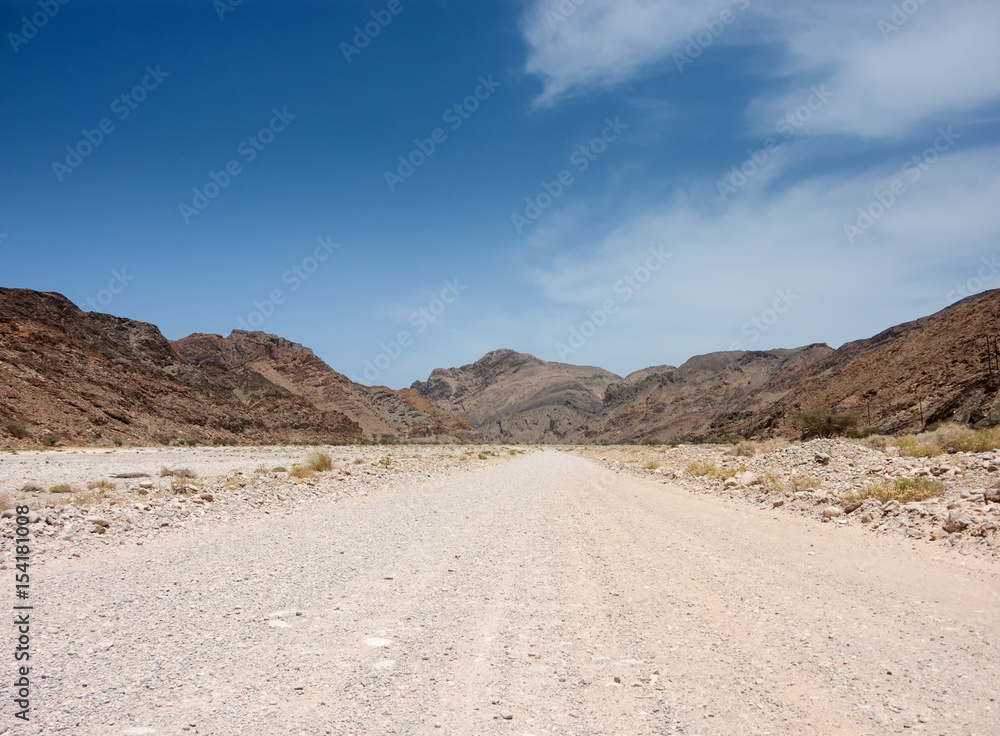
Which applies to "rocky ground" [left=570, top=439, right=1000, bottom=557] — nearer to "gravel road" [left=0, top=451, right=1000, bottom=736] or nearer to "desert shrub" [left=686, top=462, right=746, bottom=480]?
"desert shrub" [left=686, top=462, right=746, bottom=480]

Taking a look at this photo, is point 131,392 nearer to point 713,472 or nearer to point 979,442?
point 713,472

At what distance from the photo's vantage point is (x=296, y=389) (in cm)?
10306

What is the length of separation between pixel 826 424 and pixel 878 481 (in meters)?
27.7

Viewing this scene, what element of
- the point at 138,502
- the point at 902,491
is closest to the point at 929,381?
the point at 902,491

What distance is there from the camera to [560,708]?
11.1 feet

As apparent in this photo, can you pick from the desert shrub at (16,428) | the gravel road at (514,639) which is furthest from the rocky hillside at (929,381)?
the desert shrub at (16,428)

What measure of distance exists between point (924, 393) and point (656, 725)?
41.5 m

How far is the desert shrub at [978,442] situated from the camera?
1233 centimetres

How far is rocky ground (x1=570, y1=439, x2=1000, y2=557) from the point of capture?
307 inches

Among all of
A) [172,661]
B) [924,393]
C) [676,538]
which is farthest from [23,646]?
[924,393]

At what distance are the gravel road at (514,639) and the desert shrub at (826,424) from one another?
29.4m

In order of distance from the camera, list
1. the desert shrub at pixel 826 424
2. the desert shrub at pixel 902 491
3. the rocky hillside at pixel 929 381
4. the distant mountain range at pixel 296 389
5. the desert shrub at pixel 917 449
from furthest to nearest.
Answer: the distant mountain range at pixel 296 389 < the desert shrub at pixel 826 424 < the rocky hillside at pixel 929 381 < the desert shrub at pixel 917 449 < the desert shrub at pixel 902 491

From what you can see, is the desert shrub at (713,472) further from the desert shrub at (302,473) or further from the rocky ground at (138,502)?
the desert shrub at (302,473)

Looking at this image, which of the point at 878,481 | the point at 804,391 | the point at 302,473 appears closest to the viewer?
the point at 878,481
